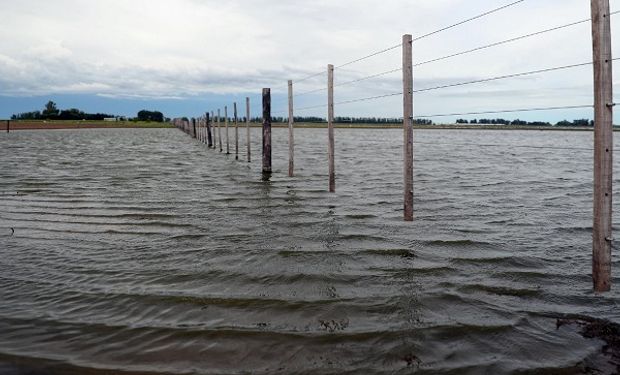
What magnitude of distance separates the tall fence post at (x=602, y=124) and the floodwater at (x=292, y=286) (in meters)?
0.63

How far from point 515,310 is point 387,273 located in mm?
1457

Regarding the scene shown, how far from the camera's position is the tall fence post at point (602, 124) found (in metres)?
4.57

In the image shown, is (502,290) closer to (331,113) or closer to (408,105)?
(408,105)

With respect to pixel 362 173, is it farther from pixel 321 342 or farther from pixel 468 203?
pixel 321 342

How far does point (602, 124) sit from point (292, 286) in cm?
331

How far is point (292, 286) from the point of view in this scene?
5176mm

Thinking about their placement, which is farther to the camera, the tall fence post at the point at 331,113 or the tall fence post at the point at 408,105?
the tall fence post at the point at 331,113

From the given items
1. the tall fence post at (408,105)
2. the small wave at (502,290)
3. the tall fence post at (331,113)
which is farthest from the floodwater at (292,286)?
the tall fence post at (331,113)

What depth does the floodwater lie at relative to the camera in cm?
368

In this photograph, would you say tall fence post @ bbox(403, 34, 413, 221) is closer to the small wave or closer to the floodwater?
the floodwater

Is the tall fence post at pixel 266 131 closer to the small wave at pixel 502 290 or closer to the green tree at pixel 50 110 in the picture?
the small wave at pixel 502 290

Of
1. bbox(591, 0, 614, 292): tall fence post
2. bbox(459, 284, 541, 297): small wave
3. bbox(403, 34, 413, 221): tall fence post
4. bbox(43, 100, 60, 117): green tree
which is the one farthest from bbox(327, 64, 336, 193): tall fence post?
bbox(43, 100, 60, 117): green tree

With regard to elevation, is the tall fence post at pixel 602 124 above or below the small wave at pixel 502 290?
above

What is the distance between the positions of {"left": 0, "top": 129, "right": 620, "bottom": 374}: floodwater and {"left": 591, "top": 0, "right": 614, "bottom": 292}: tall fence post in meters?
0.63
